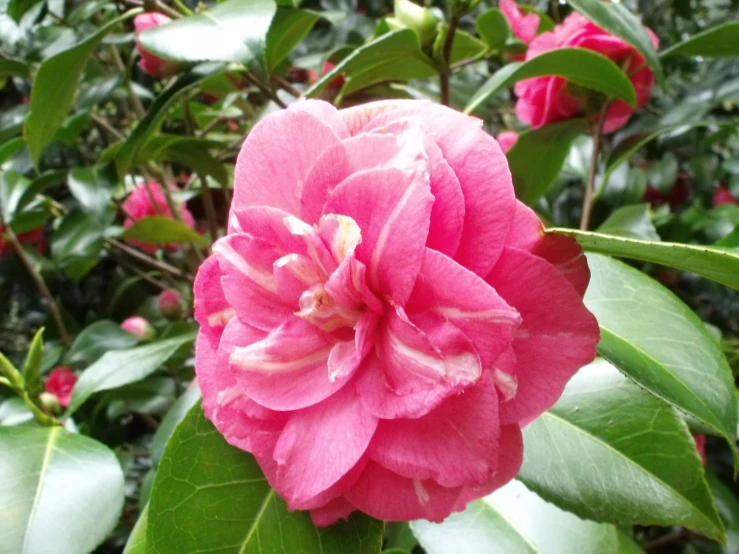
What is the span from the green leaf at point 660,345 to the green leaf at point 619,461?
55 millimetres

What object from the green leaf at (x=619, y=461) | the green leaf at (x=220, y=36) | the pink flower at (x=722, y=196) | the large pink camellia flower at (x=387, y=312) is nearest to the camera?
the large pink camellia flower at (x=387, y=312)

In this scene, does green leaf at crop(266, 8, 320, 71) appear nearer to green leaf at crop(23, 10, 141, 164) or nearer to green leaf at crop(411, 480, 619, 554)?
green leaf at crop(23, 10, 141, 164)

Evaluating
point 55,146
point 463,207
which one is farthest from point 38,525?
point 55,146

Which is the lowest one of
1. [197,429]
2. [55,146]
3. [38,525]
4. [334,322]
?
[55,146]

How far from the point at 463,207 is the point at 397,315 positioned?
0.07m

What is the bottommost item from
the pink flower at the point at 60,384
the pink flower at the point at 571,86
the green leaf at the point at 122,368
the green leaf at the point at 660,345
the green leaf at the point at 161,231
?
the pink flower at the point at 60,384

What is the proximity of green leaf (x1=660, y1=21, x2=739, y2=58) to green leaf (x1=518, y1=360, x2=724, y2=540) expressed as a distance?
0.43 metres

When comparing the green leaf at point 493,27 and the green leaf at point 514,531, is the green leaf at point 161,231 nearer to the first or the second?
the green leaf at point 493,27

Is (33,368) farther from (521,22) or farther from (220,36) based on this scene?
(521,22)

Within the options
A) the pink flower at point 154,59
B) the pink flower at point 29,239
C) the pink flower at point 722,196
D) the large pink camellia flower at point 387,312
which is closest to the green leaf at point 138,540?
the large pink camellia flower at point 387,312

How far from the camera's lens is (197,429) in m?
0.42

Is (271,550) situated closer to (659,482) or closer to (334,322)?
(334,322)

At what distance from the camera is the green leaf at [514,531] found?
0.48 meters

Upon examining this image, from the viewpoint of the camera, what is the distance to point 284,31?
77 centimetres
